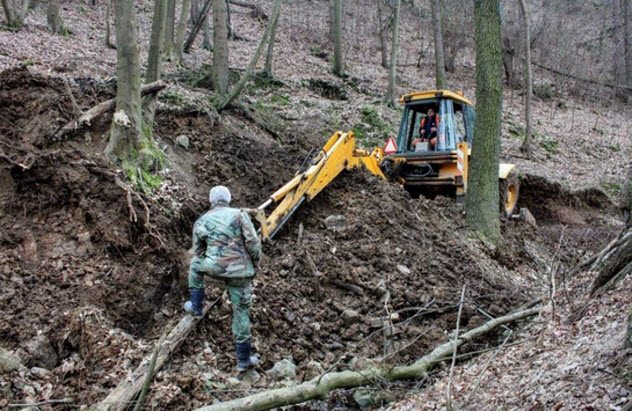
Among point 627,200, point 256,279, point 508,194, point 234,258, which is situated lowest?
point 508,194

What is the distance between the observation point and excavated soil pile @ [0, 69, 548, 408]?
17.4 feet

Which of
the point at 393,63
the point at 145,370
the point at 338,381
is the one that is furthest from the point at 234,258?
the point at 393,63

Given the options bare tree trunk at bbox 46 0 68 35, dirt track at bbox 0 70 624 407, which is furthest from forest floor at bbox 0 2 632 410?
bare tree trunk at bbox 46 0 68 35

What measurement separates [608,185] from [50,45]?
15.3 m

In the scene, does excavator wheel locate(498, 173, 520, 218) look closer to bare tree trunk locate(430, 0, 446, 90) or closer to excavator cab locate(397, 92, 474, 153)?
excavator cab locate(397, 92, 474, 153)

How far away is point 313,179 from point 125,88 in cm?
293

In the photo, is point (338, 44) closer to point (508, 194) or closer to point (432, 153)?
point (508, 194)

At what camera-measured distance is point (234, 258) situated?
5.42 meters

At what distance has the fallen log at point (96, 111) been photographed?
779 cm

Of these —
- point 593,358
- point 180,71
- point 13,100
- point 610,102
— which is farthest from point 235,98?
point 610,102

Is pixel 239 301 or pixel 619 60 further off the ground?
pixel 619 60

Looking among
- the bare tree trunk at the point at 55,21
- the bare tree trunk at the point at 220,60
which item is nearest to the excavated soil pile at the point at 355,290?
the bare tree trunk at the point at 220,60

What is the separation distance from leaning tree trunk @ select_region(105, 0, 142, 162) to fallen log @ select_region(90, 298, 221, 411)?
3062mm

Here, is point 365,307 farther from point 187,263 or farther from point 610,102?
point 610,102
